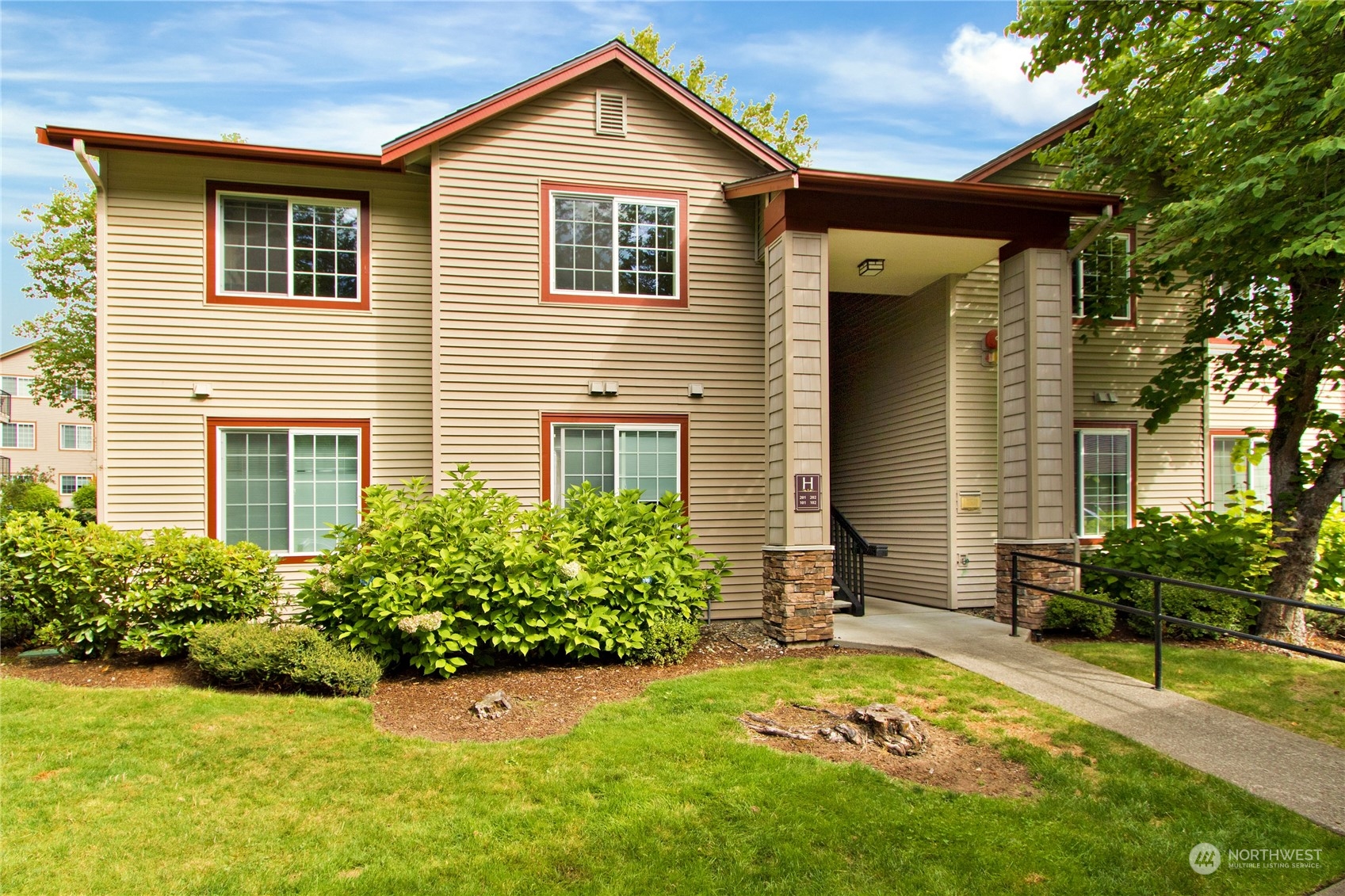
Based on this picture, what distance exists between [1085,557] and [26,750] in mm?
10898

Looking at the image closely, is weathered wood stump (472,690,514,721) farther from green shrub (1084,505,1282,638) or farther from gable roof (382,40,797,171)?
green shrub (1084,505,1282,638)

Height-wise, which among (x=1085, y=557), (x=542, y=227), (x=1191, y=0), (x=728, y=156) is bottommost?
(x=1085, y=557)

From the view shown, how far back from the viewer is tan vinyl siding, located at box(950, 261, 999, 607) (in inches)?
398

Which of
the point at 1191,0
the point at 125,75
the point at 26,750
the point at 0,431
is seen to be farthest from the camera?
the point at 0,431

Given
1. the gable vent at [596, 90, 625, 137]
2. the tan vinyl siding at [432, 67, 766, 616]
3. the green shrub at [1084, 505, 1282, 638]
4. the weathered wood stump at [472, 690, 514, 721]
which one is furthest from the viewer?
the gable vent at [596, 90, 625, 137]

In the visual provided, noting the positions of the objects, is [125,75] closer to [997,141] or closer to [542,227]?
[542,227]

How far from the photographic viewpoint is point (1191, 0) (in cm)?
866

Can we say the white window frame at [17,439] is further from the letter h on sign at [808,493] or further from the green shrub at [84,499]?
the letter h on sign at [808,493]

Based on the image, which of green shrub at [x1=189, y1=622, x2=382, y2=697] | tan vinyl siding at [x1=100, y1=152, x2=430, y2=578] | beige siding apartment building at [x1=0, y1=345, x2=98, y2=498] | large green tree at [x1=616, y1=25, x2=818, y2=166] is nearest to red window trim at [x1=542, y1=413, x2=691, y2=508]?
tan vinyl siding at [x1=100, y1=152, x2=430, y2=578]

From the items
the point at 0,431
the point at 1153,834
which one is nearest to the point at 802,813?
the point at 1153,834

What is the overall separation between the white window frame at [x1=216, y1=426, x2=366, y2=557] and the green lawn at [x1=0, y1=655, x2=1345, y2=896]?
3211mm

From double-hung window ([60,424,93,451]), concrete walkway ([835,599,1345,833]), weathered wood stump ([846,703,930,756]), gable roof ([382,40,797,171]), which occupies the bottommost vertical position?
concrete walkway ([835,599,1345,833])

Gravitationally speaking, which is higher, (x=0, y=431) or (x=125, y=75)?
(x=125, y=75)

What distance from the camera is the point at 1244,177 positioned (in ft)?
23.7
